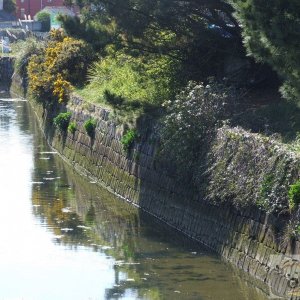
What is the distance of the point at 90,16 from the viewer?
24.7m

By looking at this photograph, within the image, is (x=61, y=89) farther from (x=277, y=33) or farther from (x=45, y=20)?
(x=45, y=20)

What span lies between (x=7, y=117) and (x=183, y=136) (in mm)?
23278

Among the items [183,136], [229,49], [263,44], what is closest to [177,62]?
[229,49]

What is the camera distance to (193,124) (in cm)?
2152

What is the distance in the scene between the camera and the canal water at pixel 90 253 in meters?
17.3

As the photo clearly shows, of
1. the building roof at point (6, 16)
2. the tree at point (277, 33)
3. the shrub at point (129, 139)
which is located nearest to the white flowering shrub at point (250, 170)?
the tree at point (277, 33)

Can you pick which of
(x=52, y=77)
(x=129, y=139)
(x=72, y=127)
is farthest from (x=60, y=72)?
(x=129, y=139)

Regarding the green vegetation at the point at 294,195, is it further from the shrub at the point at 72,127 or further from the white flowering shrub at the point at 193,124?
the shrub at the point at 72,127

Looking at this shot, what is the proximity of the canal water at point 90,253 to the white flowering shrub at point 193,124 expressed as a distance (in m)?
1.50

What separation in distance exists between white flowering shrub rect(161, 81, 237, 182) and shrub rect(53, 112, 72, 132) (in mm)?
10279

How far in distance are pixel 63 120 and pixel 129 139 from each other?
25.3 ft

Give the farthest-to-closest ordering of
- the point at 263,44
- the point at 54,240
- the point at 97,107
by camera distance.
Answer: the point at 97,107 → the point at 54,240 → the point at 263,44

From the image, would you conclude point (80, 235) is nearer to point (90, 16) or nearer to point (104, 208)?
point (104, 208)

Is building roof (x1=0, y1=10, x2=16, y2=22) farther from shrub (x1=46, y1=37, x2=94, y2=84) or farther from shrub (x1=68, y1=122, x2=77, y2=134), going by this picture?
shrub (x1=68, y1=122, x2=77, y2=134)
